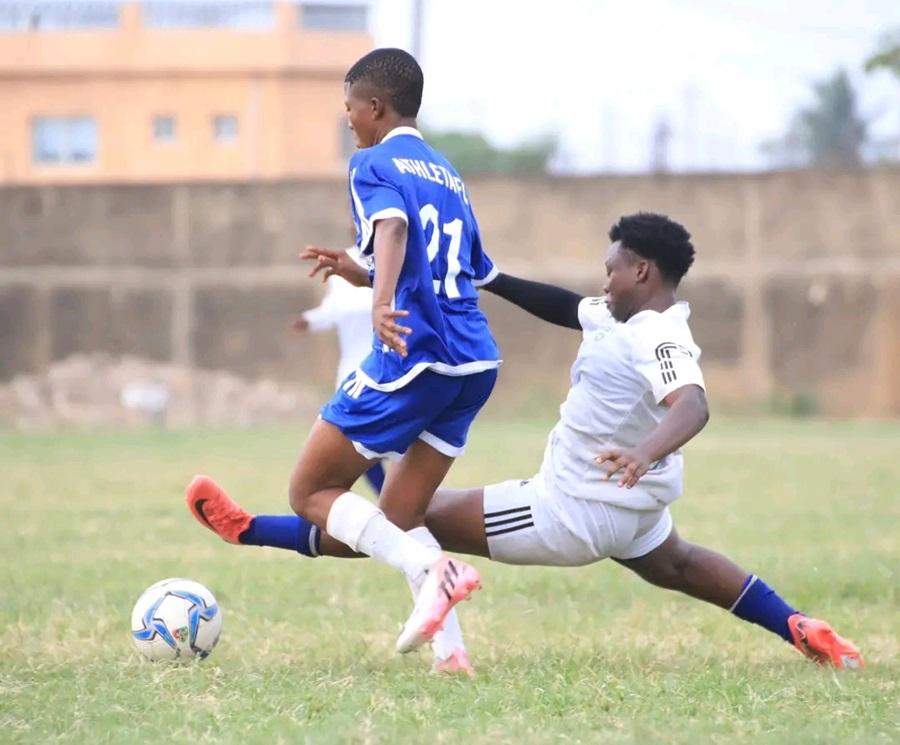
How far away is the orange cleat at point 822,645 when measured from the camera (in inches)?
199

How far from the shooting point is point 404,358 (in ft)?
15.9

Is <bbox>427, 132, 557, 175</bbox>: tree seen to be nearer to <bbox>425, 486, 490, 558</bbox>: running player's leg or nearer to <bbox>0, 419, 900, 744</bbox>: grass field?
<bbox>0, 419, 900, 744</bbox>: grass field

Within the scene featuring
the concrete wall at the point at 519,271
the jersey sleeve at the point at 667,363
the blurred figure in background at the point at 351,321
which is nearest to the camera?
the jersey sleeve at the point at 667,363

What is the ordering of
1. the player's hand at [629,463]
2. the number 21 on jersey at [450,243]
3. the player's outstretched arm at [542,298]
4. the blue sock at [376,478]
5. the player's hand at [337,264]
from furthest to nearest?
the blue sock at [376,478] → the player's outstretched arm at [542,298] → the player's hand at [337,264] → the number 21 on jersey at [450,243] → the player's hand at [629,463]

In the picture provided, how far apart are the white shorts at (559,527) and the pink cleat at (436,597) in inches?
15.8

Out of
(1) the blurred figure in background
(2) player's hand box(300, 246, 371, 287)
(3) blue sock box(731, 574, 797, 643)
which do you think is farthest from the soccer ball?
(1) the blurred figure in background

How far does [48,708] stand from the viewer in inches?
170

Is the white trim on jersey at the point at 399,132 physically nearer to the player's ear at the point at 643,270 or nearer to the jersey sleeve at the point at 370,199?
the jersey sleeve at the point at 370,199

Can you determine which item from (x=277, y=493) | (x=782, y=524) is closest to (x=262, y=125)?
(x=277, y=493)

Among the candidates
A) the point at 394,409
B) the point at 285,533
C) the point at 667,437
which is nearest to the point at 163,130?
the point at 285,533

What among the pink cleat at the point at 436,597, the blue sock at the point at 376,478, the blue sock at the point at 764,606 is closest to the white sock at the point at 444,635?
the pink cleat at the point at 436,597

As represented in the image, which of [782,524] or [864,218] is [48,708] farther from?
[864,218]

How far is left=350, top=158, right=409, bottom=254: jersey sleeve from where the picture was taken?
471 centimetres

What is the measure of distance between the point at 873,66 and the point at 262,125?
26466 millimetres
